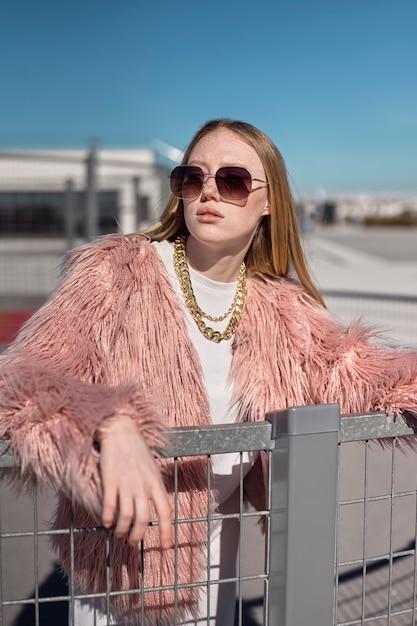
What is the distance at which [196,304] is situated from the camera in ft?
6.45

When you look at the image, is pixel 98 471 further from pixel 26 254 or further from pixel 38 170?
pixel 38 170

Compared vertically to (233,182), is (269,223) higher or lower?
lower

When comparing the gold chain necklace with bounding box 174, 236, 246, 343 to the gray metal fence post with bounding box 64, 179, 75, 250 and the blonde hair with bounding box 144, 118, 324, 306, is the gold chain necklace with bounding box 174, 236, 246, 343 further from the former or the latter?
the gray metal fence post with bounding box 64, 179, 75, 250

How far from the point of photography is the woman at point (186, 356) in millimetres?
1448

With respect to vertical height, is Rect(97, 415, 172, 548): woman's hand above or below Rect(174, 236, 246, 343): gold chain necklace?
below

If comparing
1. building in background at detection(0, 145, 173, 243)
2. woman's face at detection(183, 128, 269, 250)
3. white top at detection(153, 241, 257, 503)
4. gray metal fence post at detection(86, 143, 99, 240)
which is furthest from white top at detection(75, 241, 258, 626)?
building in background at detection(0, 145, 173, 243)

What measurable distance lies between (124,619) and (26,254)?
886 centimetres

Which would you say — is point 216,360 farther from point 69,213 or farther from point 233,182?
point 69,213

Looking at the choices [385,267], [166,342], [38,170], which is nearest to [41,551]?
[166,342]

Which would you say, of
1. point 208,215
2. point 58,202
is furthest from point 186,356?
point 58,202

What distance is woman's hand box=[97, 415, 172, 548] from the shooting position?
1.31m

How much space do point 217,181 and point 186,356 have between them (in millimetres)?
471

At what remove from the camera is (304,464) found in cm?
155

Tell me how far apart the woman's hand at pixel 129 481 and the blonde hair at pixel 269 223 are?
32.2 inches
